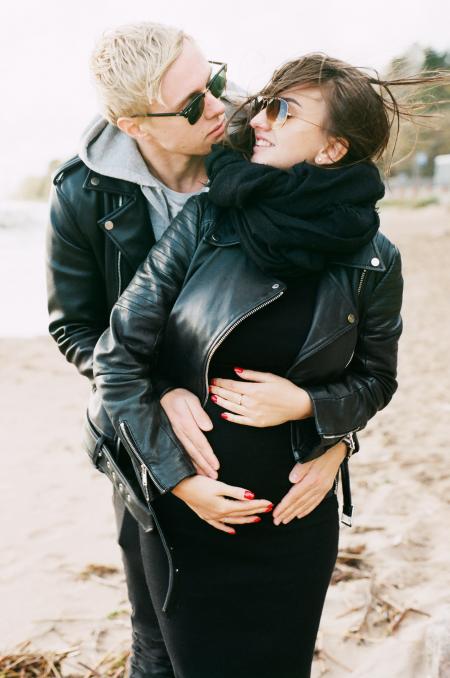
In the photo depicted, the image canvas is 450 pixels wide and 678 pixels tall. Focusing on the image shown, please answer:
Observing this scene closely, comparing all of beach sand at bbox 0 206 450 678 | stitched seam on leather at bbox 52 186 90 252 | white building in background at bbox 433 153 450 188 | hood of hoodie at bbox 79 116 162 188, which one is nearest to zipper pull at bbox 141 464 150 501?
stitched seam on leather at bbox 52 186 90 252

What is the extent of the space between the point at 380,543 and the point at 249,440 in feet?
7.83

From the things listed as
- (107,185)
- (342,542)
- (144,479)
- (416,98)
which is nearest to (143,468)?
(144,479)

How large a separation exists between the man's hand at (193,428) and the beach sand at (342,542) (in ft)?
4.58

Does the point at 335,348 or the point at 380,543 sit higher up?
the point at 335,348

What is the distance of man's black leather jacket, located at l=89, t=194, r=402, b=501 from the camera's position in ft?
5.82

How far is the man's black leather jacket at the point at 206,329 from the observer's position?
69.8 inches

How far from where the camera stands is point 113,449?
2.03 metres

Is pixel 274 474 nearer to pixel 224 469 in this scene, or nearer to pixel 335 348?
pixel 224 469

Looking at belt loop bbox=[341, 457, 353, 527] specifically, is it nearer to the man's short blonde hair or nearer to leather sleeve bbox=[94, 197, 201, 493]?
leather sleeve bbox=[94, 197, 201, 493]

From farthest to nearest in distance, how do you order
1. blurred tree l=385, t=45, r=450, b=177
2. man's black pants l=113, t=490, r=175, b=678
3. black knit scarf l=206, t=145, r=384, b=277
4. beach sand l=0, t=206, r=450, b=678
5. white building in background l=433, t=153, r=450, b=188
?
A: white building in background l=433, t=153, r=450, b=188
beach sand l=0, t=206, r=450, b=678
man's black pants l=113, t=490, r=175, b=678
blurred tree l=385, t=45, r=450, b=177
black knit scarf l=206, t=145, r=384, b=277

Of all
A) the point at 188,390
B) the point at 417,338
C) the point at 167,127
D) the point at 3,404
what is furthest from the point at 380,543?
the point at 417,338

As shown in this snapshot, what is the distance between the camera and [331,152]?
185 centimetres

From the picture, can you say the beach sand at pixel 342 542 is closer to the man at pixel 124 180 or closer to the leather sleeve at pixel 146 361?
the man at pixel 124 180

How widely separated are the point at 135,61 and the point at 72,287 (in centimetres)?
69
